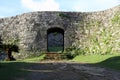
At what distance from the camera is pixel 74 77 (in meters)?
11.5

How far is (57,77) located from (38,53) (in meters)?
14.6

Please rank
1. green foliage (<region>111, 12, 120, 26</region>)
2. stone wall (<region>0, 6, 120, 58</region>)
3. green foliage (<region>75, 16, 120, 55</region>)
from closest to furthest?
green foliage (<region>75, 16, 120, 55</region>), green foliage (<region>111, 12, 120, 26</region>), stone wall (<region>0, 6, 120, 58</region>)

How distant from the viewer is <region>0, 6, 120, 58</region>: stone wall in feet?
86.3

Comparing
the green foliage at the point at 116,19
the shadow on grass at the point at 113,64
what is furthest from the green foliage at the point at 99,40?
the shadow on grass at the point at 113,64

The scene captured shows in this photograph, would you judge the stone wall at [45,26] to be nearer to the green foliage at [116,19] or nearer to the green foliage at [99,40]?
the green foliage at [99,40]

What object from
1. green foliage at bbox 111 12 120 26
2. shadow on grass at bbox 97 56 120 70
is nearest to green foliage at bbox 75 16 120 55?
green foliage at bbox 111 12 120 26

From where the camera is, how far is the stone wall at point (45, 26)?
26.3 metres

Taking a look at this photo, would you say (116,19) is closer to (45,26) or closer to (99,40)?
(99,40)

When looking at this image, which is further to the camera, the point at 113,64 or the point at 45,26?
the point at 45,26

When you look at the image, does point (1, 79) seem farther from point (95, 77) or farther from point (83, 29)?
point (83, 29)

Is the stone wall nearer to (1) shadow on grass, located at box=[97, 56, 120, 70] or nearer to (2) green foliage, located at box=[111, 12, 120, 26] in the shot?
(2) green foliage, located at box=[111, 12, 120, 26]

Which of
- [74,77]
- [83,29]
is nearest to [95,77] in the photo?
[74,77]

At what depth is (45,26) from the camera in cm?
2652

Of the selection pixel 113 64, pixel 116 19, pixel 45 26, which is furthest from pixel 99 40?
pixel 113 64
